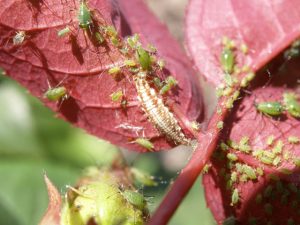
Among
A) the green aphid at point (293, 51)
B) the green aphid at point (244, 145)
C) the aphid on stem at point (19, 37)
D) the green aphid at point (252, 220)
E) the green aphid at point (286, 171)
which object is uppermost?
the aphid on stem at point (19, 37)

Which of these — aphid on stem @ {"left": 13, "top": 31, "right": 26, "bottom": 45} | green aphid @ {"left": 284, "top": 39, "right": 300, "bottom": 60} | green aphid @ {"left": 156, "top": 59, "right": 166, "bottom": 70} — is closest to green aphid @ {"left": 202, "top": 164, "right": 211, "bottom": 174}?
green aphid @ {"left": 156, "top": 59, "right": 166, "bottom": 70}

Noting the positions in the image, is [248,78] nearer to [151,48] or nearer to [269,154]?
[269,154]

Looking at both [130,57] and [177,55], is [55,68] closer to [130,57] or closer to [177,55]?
[130,57]

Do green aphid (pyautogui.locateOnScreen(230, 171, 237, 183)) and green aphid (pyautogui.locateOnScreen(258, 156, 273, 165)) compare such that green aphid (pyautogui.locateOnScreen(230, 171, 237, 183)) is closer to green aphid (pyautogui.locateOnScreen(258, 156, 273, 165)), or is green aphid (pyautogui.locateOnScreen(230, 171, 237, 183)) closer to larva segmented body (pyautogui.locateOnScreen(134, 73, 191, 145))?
green aphid (pyautogui.locateOnScreen(258, 156, 273, 165))

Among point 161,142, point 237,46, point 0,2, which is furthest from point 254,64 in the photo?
point 0,2

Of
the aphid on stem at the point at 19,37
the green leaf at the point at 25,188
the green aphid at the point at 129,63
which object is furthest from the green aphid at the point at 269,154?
the green leaf at the point at 25,188

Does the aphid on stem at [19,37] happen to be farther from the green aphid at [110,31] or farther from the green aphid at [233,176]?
the green aphid at [233,176]

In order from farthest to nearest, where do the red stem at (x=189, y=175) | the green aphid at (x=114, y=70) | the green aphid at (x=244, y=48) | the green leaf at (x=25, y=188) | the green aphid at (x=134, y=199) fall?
the green leaf at (x=25, y=188) → the green aphid at (x=244, y=48) → the green aphid at (x=114, y=70) → the green aphid at (x=134, y=199) → the red stem at (x=189, y=175)

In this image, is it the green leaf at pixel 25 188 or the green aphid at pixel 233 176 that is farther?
the green leaf at pixel 25 188
